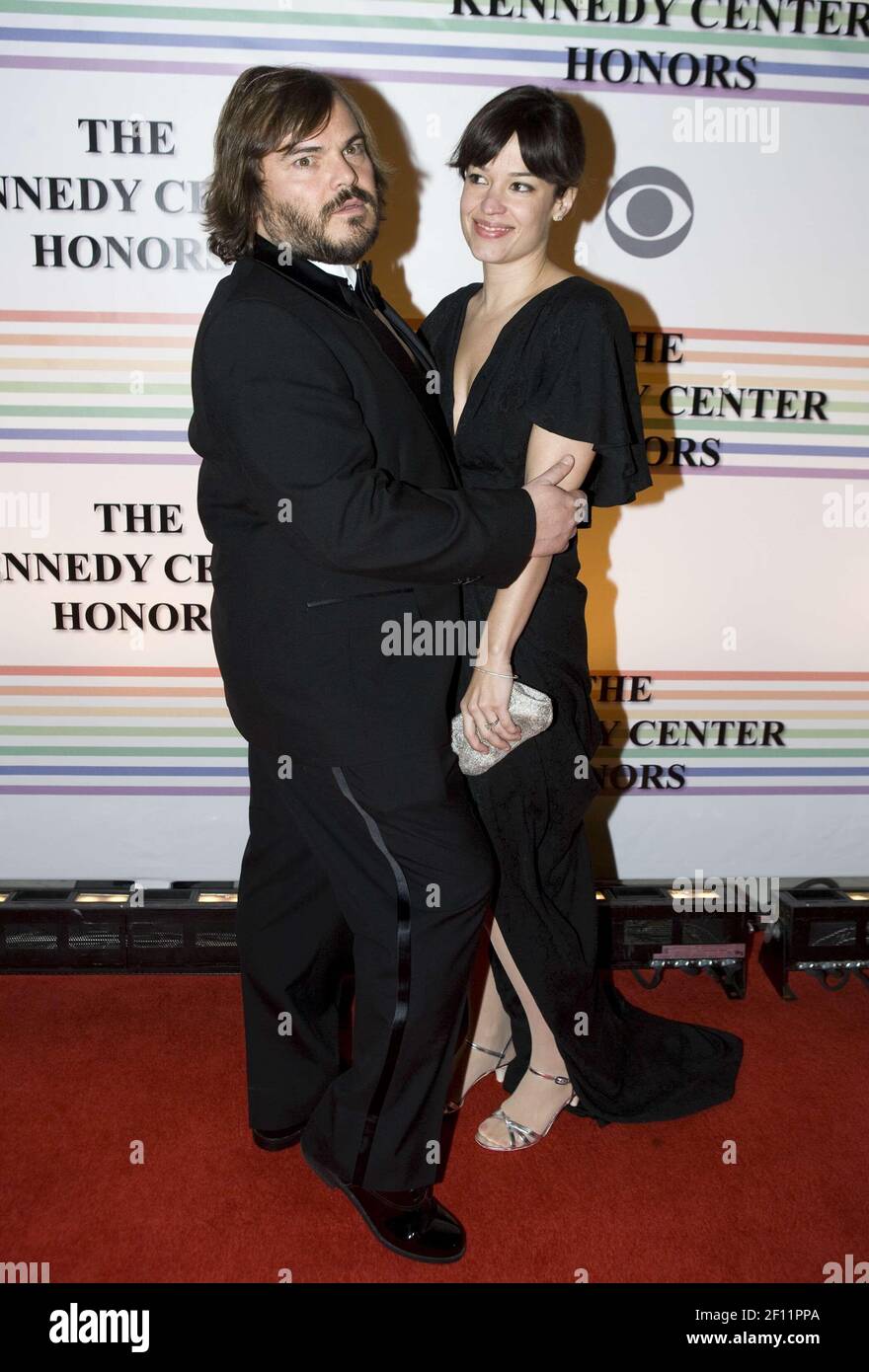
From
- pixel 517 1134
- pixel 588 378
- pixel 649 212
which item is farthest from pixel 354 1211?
pixel 649 212

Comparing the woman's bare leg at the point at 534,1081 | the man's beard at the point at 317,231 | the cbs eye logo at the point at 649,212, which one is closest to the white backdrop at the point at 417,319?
the cbs eye logo at the point at 649,212

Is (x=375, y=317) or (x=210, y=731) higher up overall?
(x=375, y=317)

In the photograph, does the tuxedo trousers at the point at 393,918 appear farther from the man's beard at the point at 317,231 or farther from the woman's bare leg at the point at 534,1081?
the man's beard at the point at 317,231

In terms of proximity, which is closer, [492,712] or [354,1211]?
[492,712]

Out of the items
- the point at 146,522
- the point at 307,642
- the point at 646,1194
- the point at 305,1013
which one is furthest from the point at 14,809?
the point at 646,1194

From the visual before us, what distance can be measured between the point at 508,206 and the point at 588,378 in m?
0.33

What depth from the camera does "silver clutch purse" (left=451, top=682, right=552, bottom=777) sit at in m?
1.84

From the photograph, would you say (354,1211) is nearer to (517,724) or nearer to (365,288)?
(517,724)

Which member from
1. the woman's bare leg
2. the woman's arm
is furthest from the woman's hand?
the woman's bare leg

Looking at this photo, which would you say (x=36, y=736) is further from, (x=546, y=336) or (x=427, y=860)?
(x=546, y=336)

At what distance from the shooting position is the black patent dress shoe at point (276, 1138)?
2080mm

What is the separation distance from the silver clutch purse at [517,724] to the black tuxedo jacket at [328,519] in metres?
0.09

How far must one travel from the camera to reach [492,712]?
1.83m

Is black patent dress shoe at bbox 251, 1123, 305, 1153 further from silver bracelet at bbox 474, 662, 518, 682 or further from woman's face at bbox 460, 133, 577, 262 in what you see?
woman's face at bbox 460, 133, 577, 262
